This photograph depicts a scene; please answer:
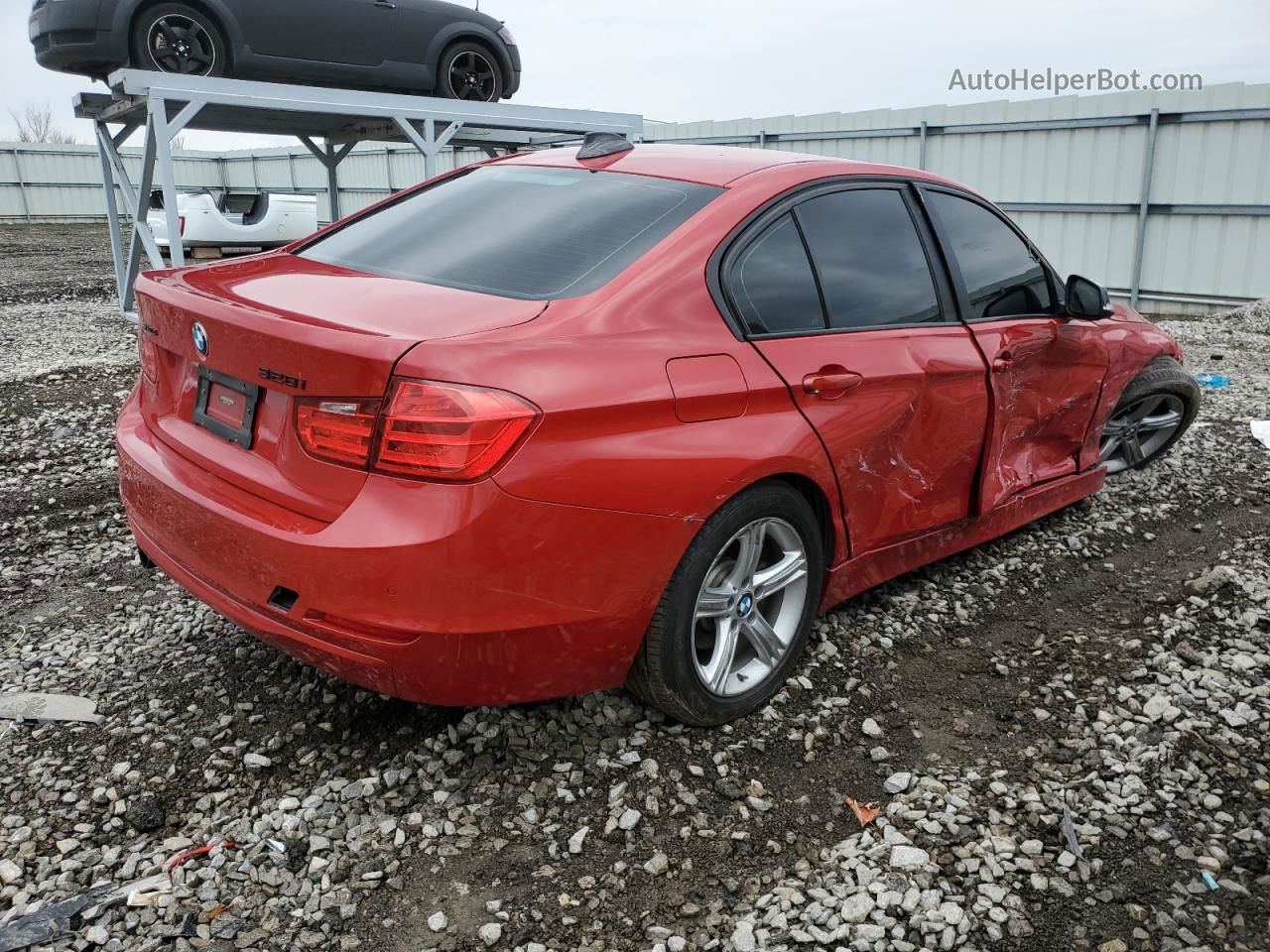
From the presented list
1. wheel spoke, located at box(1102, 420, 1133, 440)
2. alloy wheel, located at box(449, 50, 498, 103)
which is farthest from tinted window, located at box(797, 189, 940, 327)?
alloy wheel, located at box(449, 50, 498, 103)

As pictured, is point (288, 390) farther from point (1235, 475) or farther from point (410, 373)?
point (1235, 475)

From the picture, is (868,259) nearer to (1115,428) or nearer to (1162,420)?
(1115,428)

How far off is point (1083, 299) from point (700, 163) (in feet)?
6.23

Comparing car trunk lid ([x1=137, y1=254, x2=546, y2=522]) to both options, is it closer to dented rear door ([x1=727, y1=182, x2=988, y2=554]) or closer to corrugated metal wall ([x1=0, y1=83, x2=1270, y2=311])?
dented rear door ([x1=727, y1=182, x2=988, y2=554])

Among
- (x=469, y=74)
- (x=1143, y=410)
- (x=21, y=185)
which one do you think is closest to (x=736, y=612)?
(x=1143, y=410)

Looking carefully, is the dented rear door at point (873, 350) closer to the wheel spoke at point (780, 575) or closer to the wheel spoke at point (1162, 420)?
the wheel spoke at point (780, 575)

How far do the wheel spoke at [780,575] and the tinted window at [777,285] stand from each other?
677 mm

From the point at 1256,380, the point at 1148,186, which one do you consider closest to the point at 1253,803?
the point at 1256,380

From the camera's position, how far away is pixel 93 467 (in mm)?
5586

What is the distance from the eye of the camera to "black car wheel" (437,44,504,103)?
11492mm

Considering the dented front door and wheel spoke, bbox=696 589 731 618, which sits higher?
the dented front door

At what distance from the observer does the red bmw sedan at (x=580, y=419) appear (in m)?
2.24

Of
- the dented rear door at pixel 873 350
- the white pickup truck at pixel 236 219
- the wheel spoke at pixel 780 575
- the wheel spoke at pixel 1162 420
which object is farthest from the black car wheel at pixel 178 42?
the wheel spoke at pixel 780 575

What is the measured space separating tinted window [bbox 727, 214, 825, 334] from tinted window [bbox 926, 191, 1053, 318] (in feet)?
2.93
